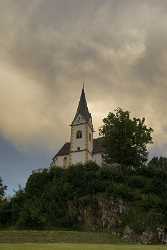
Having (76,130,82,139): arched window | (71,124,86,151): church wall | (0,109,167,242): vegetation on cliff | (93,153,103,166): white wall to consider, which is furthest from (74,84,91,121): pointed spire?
(0,109,167,242): vegetation on cliff

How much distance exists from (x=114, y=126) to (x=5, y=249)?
45149 millimetres

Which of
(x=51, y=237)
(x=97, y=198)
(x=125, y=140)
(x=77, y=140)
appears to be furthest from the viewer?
(x=77, y=140)

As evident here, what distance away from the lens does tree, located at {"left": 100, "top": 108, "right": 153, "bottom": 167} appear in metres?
62.7

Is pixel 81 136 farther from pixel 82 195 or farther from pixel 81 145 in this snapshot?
pixel 82 195

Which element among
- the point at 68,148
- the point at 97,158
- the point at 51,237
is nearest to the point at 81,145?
the point at 68,148

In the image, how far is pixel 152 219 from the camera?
41.7 m

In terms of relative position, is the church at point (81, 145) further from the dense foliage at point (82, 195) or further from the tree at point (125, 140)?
the dense foliage at point (82, 195)

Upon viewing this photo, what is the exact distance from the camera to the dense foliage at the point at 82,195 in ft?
142

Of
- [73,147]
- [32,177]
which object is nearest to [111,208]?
[32,177]

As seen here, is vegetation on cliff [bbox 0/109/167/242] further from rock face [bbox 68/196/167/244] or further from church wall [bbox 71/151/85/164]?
church wall [bbox 71/151/85/164]

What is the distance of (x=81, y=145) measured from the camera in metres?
89.2

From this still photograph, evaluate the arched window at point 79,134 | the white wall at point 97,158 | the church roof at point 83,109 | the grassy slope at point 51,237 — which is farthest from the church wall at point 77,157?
the grassy slope at point 51,237

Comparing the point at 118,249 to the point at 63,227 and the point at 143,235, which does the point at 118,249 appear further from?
the point at 63,227

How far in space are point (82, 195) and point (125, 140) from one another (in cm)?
1610
